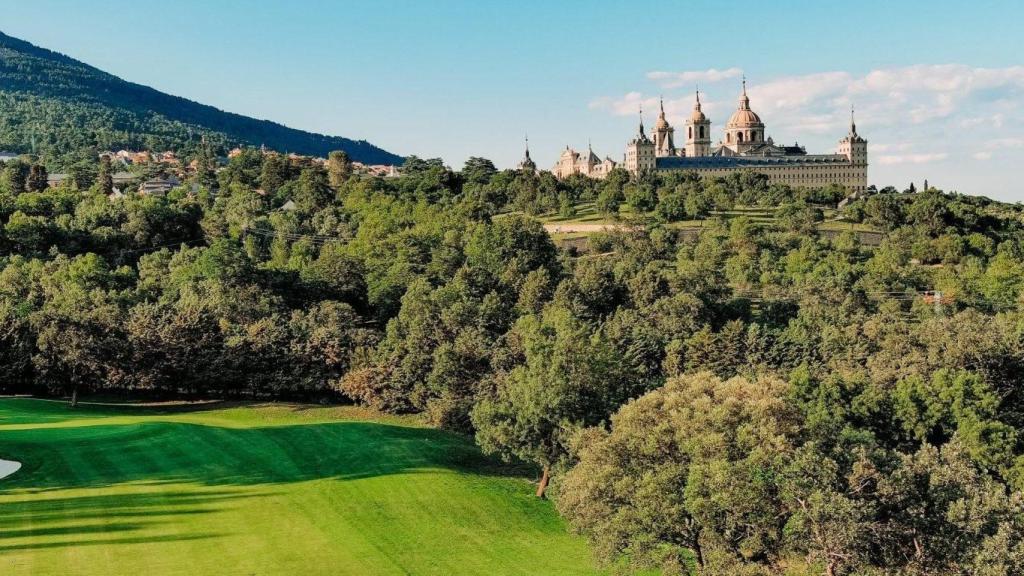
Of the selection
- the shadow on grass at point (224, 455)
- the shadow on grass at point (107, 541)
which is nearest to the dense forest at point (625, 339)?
the shadow on grass at point (224, 455)

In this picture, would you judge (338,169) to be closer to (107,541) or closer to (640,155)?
(640,155)

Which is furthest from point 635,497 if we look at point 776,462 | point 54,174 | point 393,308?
point 54,174

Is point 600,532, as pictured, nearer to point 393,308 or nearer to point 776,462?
point 776,462

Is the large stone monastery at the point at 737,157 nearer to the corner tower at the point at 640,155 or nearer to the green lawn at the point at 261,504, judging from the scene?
the corner tower at the point at 640,155

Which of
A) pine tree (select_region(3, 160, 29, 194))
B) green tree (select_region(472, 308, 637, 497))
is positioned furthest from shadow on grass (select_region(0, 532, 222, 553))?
pine tree (select_region(3, 160, 29, 194))

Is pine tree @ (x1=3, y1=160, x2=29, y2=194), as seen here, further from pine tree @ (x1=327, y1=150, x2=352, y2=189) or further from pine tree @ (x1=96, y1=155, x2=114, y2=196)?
pine tree @ (x1=327, y1=150, x2=352, y2=189)

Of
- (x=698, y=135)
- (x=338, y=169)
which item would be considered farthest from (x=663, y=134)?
(x=338, y=169)

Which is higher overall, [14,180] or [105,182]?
[14,180]
